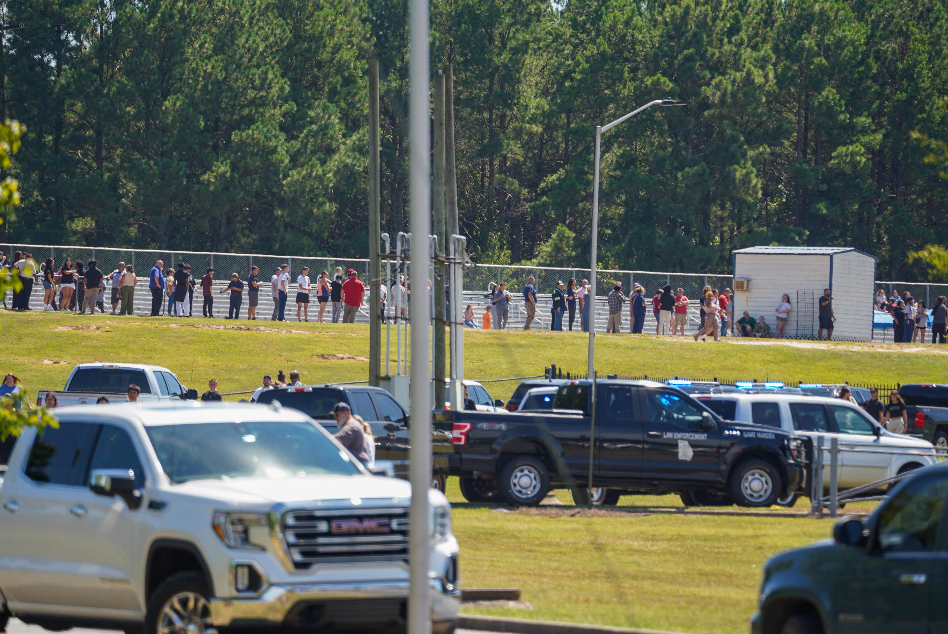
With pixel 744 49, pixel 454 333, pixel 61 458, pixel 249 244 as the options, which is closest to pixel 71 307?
pixel 454 333

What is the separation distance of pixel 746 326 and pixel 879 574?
151ft

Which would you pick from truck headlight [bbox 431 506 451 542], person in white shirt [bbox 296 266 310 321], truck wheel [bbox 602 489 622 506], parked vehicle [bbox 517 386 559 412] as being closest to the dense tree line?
person in white shirt [bbox 296 266 310 321]

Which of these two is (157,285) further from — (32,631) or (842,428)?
(32,631)

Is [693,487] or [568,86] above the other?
[568,86]

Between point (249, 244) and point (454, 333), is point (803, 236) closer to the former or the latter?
point (249, 244)

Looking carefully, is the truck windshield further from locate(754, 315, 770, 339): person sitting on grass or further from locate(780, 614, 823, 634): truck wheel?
locate(754, 315, 770, 339): person sitting on grass

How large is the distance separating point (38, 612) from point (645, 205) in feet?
236

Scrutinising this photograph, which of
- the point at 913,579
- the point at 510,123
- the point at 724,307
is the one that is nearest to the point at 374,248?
the point at 913,579

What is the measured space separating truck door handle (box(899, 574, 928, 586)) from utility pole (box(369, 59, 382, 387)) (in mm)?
20013

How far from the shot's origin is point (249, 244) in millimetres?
73938

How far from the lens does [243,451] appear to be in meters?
9.91

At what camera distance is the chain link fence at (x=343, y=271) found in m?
52.6

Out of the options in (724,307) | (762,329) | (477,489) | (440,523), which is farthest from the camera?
(762,329)

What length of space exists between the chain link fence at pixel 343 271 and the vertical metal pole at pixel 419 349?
4029cm
